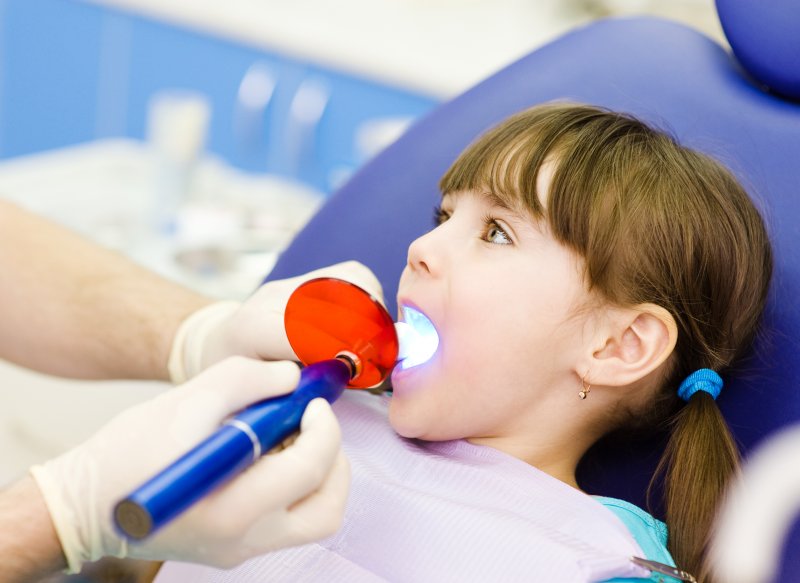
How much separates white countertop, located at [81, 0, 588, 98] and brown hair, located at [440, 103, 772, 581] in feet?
3.93

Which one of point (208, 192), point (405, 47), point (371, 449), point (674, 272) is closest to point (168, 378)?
point (371, 449)

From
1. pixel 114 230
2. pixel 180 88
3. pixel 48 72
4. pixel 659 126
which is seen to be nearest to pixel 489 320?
pixel 659 126

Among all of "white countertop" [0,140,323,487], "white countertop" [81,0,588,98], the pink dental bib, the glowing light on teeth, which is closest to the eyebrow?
the glowing light on teeth

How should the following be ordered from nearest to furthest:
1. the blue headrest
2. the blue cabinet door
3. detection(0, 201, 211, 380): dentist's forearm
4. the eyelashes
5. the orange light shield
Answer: the orange light shield
the eyelashes
the blue headrest
detection(0, 201, 211, 380): dentist's forearm
the blue cabinet door

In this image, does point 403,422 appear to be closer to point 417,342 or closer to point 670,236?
point 417,342

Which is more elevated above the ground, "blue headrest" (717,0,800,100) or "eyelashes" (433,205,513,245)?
"blue headrest" (717,0,800,100)

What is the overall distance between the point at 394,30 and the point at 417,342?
1.60 m

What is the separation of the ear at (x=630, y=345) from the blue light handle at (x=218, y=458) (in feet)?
1.01

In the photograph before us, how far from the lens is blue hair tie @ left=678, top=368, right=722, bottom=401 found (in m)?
1.08

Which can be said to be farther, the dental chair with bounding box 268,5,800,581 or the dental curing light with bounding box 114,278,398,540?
the dental chair with bounding box 268,5,800,581

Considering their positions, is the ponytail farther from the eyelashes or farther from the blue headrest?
the blue headrest

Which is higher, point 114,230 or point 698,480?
point 698,480

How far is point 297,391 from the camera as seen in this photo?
0.85 metres

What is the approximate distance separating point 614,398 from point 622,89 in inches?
15.5
